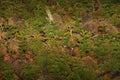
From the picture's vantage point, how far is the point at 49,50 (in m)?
8.90

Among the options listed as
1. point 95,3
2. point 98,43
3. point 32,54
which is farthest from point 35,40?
point 95,3

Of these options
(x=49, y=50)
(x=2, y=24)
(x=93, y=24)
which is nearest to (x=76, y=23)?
(x=93, y=24)

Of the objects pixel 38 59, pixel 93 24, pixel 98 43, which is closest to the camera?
pixel 38 59

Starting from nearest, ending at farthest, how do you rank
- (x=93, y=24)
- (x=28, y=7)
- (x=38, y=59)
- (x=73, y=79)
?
(x=73, y=79), (x=38, y=59), (x=93, y=24), (x=28, y=7)

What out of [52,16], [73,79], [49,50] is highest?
[52,16]

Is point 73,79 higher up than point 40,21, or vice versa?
point 40,21

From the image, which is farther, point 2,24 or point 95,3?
point 95,3

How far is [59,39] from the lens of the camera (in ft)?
32.0

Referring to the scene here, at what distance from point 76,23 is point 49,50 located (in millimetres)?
2208

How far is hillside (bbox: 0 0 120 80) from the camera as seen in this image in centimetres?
827

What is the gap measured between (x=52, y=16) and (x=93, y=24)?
1.84m

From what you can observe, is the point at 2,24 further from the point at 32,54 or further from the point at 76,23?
the point at 76,23

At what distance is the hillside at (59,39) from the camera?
27.1 feet

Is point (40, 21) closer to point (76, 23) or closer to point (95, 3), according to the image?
point (76, 23)
